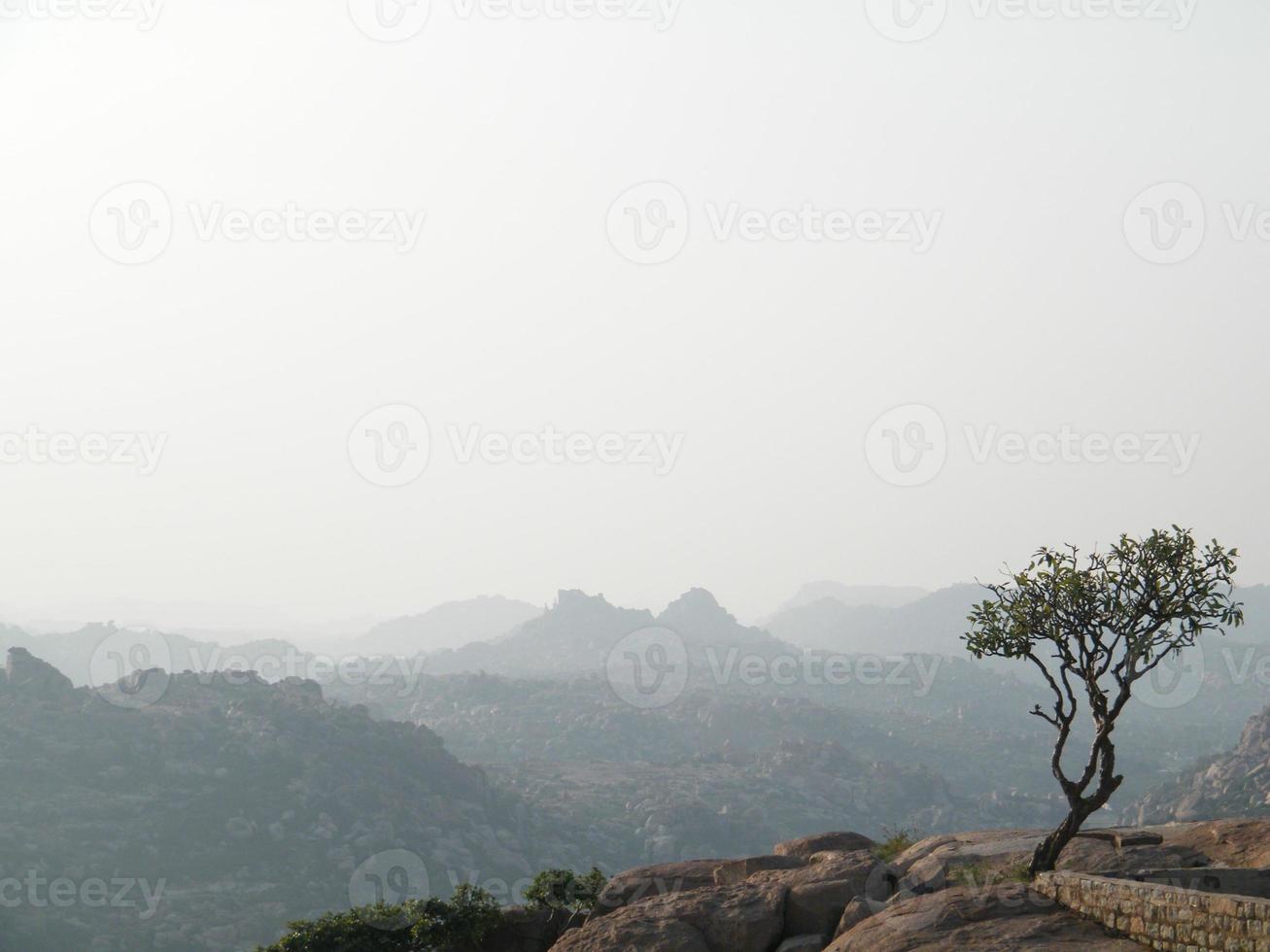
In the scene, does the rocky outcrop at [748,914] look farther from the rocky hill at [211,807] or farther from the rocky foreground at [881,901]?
the rocky hill at [211,807]

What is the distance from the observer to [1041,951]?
1806 cm

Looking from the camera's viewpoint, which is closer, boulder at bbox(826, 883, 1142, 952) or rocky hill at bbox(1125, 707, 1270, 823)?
boulder at bbox(826, 883, 1142, 952)

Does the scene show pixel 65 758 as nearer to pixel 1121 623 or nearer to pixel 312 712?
pixel 312 712

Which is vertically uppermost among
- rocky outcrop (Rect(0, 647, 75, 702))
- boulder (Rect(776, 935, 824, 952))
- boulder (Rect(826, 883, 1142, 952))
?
rocky outcrop (Rect(0, 647, 75, 702))

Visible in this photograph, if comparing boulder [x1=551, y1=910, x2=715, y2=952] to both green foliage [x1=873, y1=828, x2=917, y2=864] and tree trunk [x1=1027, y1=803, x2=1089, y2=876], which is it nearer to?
tree trunk [x1=1027, y1=803, x2=1089, y2=876]

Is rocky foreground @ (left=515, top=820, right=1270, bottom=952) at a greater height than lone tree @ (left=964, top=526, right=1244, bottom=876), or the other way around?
lone tree @ (left=964, top=526, right=1244, bottom=876)

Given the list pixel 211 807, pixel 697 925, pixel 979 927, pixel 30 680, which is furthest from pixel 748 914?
pixel 30 680

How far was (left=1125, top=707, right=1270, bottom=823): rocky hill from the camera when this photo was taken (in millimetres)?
121700

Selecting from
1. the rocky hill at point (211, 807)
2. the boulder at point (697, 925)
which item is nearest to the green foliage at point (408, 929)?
the boulder at point (697, 925)

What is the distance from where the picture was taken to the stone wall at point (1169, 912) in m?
15.1

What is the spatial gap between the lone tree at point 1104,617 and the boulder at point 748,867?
8063 mm

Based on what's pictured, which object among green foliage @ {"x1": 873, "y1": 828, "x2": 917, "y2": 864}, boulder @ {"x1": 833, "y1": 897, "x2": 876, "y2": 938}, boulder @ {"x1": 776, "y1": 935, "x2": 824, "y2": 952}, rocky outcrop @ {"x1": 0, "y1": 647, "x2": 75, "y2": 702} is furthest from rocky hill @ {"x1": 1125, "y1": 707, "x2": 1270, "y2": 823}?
rocky outcrop @ {"x1": 0, "y1": 647, "x2": 75, "y2": 702}

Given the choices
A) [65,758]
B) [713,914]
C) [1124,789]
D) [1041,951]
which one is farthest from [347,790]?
[1124,789]

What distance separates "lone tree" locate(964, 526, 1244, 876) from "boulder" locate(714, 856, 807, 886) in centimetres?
806
